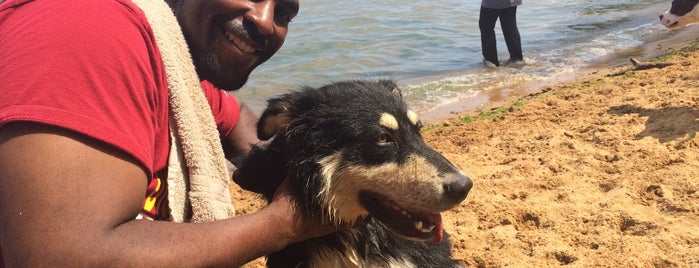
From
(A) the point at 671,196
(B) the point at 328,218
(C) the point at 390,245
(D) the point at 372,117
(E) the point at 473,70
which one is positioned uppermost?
(D) the point at 372,117

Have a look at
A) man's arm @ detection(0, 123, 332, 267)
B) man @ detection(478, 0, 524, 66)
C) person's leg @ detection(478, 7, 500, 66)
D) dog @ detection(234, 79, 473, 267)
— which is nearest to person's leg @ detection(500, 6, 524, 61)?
man @ detection(478, 0, 524, 66)

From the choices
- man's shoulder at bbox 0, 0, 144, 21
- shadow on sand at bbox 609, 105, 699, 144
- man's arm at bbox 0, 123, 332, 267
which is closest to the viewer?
man's arm at bbox 0, 123, 332, 267

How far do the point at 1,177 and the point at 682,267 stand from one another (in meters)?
3.58

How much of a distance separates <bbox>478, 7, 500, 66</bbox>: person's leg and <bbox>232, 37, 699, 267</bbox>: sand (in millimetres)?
4057

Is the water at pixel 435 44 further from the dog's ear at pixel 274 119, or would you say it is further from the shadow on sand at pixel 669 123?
the dog's ear at pixel 274 119

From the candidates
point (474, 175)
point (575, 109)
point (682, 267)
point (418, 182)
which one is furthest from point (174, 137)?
point (575, 109)

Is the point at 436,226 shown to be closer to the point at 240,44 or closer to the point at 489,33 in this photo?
the point at 240,44

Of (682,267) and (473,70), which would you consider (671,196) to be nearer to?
(682,267)

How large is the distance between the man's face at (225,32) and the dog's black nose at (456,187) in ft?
4.18

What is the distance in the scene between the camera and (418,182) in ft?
8.58

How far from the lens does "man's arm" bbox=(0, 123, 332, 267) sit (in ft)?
5.34

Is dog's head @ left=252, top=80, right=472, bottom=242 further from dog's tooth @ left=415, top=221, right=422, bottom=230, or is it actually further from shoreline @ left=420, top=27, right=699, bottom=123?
shoreline @ left=420, top=27, right=699, bottom=123

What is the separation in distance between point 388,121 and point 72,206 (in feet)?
5.16

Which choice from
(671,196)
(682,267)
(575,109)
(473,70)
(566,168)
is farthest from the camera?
(473,70)
